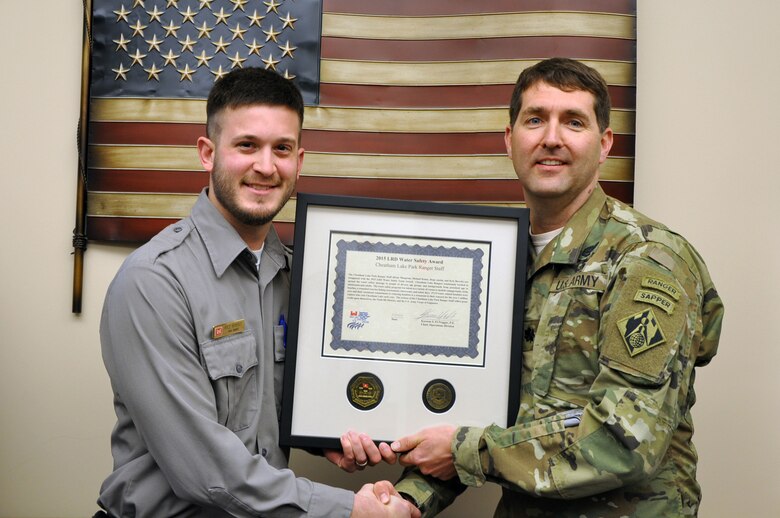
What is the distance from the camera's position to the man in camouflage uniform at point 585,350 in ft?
4.58

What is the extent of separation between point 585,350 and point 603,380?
10cm

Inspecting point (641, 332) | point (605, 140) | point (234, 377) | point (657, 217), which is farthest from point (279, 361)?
point (657, 217)

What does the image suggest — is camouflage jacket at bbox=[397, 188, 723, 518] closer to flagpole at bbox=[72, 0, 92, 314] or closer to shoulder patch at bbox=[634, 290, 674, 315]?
shoulder patch at bbox=[634, 290, 674, 315]

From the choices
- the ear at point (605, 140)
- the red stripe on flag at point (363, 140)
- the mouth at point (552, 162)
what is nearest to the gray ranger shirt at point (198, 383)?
the red stripe on flag at point (363, 140)

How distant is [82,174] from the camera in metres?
2.26

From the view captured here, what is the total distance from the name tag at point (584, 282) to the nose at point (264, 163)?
720mm

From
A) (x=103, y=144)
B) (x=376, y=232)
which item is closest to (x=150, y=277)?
(x=376, y=232)

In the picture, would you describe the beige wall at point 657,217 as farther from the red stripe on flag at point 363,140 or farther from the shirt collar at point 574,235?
the shirt collar at point 574,235

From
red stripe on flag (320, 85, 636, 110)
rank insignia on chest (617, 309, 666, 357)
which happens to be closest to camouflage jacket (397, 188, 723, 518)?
rank insignia on chest (617, 309, 666, 357)

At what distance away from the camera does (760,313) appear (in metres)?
2.17

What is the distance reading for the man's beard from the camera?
1.65 m

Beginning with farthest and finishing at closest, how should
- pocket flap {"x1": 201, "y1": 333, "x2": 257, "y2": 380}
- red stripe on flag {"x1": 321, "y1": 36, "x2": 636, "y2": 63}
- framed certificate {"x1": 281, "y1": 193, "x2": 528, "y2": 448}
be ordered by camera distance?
red stripe on flag {"x1": 321, "y1": 36, "x2": 636, "y2": 63} → framed certificate {"x1": 281, "y1": 193, "x2": 528, "y2": 448} → pocket flap {"x1": 201, "y1": 333, "x2": 257, "y2": 380}

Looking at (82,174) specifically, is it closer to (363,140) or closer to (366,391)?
(363,140)

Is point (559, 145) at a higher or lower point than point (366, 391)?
higher
